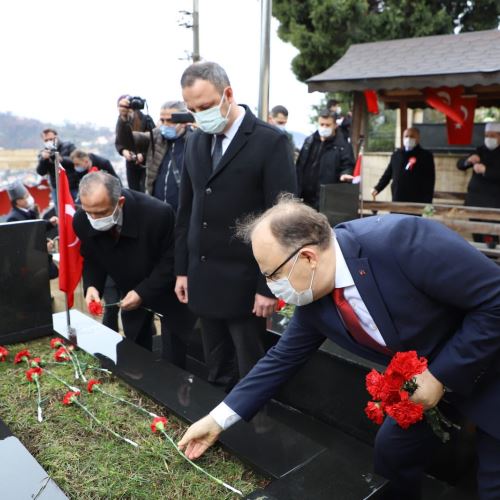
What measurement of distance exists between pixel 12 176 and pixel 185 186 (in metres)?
5.78

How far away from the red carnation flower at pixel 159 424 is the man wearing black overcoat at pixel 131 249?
111 centimetres

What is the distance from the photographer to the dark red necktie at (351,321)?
1710 millimetres

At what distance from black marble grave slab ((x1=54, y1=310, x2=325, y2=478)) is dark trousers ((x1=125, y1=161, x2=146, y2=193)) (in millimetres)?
2366

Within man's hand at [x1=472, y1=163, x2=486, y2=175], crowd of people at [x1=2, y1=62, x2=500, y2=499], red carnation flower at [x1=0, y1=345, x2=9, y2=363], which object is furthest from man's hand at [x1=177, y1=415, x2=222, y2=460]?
man's hand at [x1=472, y1=163, x2=486, y2=175]

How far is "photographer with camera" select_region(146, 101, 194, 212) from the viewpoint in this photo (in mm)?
4285

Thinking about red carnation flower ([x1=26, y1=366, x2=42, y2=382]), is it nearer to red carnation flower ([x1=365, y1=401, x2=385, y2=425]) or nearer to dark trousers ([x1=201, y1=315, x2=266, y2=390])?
dark trousers ([x1=201, y1=315, x2=266, y2=390])

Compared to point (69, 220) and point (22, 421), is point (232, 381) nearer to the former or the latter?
point (22, 421)

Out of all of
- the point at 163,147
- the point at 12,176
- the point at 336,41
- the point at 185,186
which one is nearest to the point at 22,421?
the point at 185,186

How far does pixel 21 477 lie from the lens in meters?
1.77

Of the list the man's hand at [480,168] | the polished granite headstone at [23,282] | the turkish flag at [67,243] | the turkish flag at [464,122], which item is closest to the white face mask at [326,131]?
the man's hand at [480,168]

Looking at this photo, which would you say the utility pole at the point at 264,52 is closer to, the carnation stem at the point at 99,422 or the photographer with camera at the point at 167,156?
the photographer with camera at the point at 167,156

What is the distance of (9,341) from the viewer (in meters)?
3.18

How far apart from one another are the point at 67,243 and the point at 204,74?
4.99 ft

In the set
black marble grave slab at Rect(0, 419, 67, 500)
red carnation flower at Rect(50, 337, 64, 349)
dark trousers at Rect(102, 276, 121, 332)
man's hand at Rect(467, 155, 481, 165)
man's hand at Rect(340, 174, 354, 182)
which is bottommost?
dark trousers at Rect(102, 276, 121, 332)
